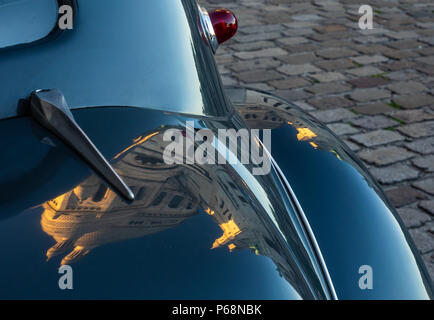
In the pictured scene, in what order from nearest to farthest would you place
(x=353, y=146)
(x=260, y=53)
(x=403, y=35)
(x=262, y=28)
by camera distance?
1. (x=353, y=146)
2. (x=260, y=53)
3. (x=403, y=35)
4. (x=262, y=28)

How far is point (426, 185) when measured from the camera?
11.2ft

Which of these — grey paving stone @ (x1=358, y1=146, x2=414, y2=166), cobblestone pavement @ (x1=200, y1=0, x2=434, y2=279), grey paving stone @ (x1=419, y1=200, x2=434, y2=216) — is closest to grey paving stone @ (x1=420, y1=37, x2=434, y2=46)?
cobblestone pavement @ (x1=200, y1=0, x2=434, y2=279)

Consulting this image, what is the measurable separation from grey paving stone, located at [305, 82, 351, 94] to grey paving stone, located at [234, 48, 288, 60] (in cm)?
76

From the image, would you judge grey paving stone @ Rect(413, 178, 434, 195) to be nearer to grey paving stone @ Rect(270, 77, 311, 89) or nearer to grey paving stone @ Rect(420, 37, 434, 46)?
grey paving stone @ Rect(270, 77, 311, 89)

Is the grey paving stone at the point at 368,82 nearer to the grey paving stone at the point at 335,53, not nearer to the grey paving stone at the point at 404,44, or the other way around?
the grey paving stone at the point at 335,53

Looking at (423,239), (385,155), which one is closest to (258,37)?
(385,155)

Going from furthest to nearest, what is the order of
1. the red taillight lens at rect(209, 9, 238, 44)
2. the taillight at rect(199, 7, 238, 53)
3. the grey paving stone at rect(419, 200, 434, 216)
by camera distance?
the grey paving stone at rect(419, 200, 434, 216) → the red taillight lens at rect(209, 9, 238, 44) → the taillight at rect(199, 7, 238, 53)

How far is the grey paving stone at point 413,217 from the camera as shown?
3.07 meters

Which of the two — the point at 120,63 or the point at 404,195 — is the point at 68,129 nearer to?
the point at 120,63

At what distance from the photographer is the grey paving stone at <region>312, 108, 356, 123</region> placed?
4.19 metres

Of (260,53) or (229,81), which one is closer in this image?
(229,81)

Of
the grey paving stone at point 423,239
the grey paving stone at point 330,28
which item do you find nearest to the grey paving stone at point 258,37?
the grey paving stone at point 330,28

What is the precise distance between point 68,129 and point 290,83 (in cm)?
368

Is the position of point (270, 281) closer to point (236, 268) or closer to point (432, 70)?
point (236, 268)
